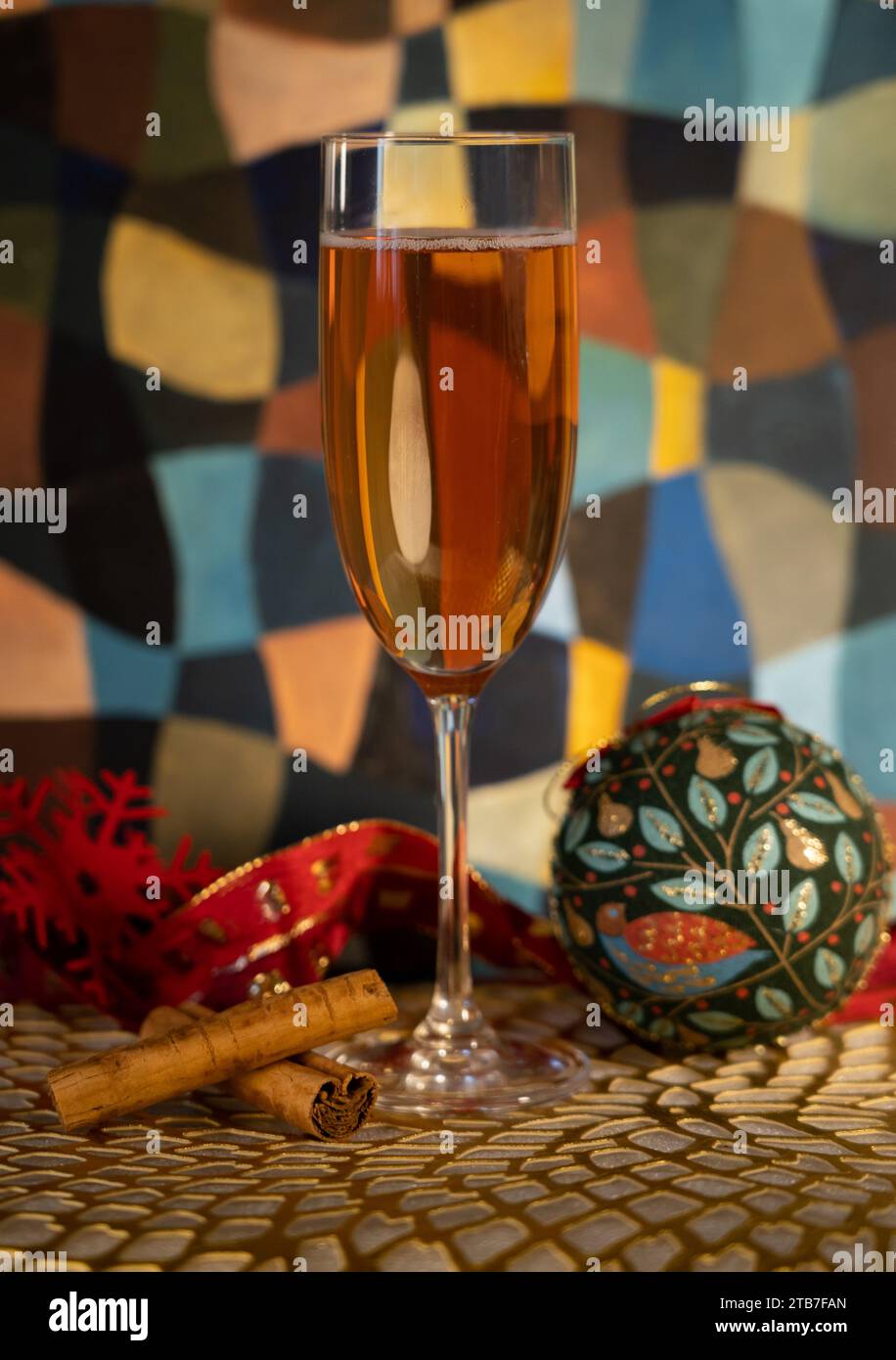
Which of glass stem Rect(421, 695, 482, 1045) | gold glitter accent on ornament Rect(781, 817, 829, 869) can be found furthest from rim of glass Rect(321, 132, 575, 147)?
gold glitter accent on ornament Rect(781, 817, 829, 869)

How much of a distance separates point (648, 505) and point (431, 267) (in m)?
0.41

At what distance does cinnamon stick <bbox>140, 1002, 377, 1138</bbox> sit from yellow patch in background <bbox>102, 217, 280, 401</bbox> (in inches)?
19.0

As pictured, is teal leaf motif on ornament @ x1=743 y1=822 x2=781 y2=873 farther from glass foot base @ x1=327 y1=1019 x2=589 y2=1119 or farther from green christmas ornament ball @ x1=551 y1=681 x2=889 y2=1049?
glass foot base @ x1=327 y1=1019 x2=589 y2=1119

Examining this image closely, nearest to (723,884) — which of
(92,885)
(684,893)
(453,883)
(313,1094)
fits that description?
(684,893)

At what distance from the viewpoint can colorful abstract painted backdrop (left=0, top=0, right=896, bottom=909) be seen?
1.28m

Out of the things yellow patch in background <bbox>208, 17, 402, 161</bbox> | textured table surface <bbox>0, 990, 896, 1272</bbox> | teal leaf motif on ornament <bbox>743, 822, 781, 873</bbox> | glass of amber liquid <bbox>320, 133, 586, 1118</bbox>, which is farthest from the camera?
yellow patch in background <bbox>208, 17, 402, 161</bbox>

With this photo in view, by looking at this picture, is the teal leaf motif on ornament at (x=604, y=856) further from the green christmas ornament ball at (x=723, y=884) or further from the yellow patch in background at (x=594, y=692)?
the yellow patch in background at (x=594, y=692)

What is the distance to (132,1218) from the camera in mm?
880

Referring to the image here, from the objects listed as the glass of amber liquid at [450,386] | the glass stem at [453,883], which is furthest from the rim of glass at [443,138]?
the glass stem at [453,883]

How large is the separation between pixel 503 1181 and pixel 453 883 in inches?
8.1

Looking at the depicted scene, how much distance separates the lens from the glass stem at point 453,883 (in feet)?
3.49
